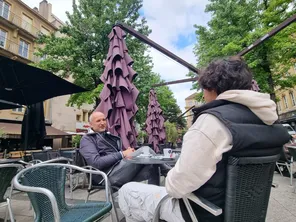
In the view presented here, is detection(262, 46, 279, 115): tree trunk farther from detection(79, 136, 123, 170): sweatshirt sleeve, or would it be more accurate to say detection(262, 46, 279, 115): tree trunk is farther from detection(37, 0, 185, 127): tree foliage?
detection(79, 136, 123, 170): sweatshirt sleeve

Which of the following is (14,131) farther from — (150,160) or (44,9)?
(44,9)

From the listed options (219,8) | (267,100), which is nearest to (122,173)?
(267,100)

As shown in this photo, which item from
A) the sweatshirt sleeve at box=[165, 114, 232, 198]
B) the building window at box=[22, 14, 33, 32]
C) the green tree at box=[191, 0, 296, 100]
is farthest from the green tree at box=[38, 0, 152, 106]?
the sweatshirt sleeve at box=[165, 114, 232, 198]

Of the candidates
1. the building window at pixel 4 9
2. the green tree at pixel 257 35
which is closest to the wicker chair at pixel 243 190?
the green tree at pixel 257 35

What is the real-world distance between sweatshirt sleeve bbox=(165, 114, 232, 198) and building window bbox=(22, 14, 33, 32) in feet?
77.2

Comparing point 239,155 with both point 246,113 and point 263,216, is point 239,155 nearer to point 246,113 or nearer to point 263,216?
point 246,113

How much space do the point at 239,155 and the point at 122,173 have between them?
1533 mm

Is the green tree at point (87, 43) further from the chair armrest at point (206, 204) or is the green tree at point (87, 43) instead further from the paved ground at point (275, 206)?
the chair armrest at point (206, 204)

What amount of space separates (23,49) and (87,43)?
10.3 meters

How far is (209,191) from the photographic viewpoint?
3.46 feet

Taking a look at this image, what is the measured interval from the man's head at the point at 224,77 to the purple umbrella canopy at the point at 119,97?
83.4 inches

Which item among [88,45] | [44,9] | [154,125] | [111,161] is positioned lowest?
[111,161]

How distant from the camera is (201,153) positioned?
99cm

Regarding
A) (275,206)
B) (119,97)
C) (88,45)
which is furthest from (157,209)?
(88,45)
